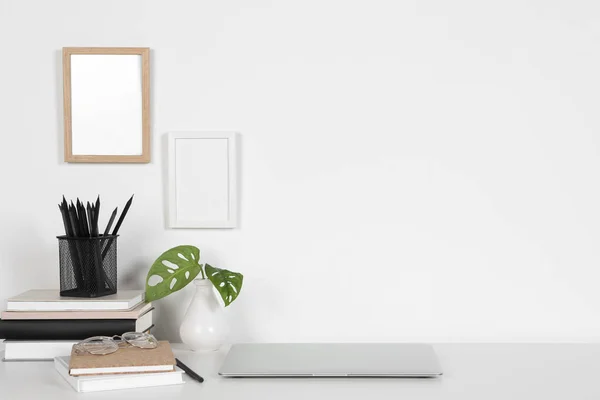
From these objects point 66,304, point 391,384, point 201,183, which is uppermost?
point 201,183

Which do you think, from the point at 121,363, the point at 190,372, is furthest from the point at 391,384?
the point at 121,363

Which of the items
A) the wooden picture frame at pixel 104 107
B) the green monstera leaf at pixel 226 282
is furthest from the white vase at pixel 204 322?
the wooden picture frame at pixel 104 107

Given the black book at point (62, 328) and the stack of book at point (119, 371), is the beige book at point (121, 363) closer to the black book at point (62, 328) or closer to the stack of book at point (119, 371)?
the stack of book at point (119, 371)

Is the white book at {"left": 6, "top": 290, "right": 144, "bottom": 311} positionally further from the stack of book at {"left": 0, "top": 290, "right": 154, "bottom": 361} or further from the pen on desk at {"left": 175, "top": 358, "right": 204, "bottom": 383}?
the pen on desk at {"left": 175, "top": 358, "right": 204, "bottom": 383}

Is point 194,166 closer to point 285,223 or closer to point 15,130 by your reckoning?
point 285,223

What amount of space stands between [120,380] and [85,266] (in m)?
0.30

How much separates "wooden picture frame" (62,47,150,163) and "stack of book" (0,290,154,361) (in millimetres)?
333

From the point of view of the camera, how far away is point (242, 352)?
1.33 m

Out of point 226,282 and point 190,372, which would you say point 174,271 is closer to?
point 226,282

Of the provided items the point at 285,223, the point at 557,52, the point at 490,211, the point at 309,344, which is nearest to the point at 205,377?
the point at 309,344

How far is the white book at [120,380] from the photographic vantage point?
111 cm

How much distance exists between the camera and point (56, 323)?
4.27 feet

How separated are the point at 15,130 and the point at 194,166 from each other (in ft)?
1.31

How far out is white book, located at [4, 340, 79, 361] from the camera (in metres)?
1.30
